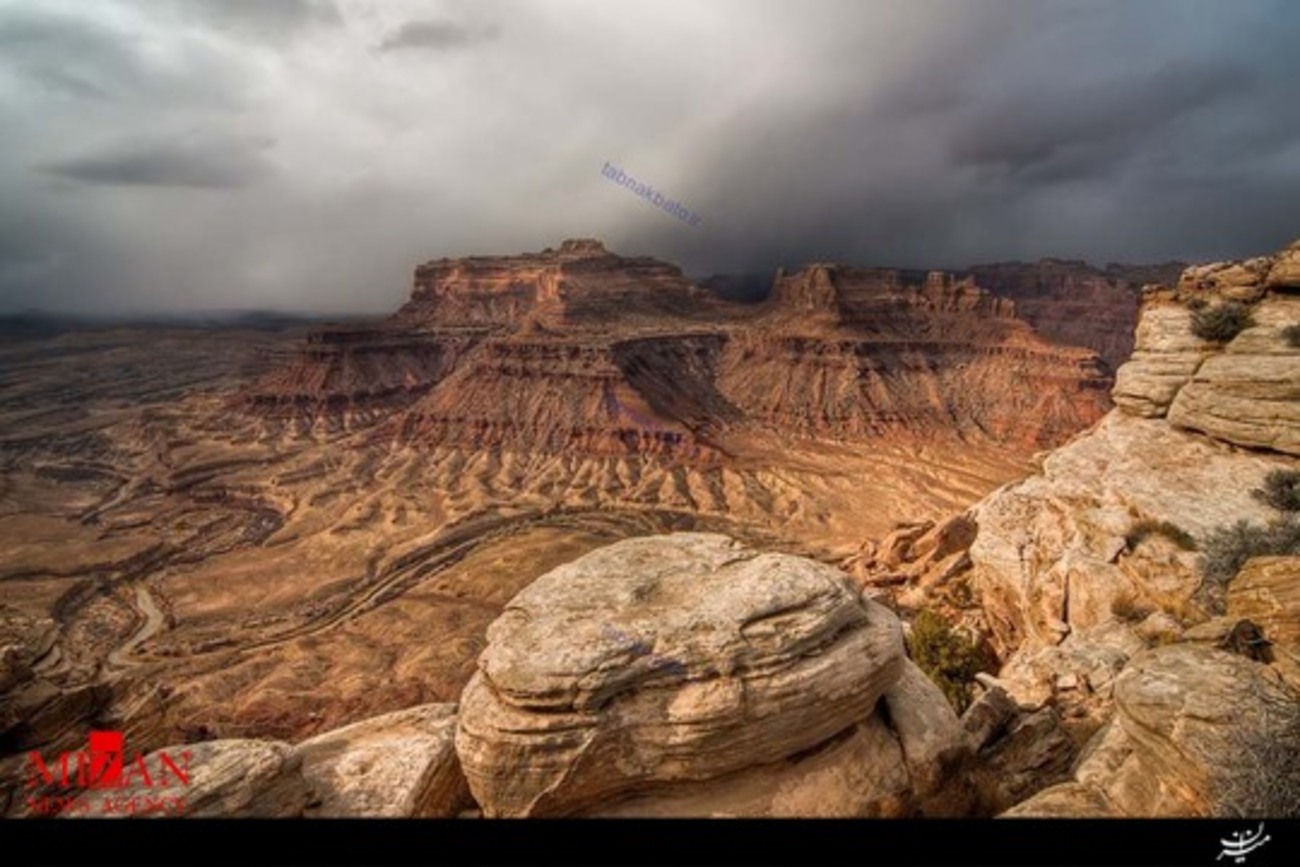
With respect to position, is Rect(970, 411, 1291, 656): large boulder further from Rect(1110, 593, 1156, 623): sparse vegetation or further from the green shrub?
the green shrub

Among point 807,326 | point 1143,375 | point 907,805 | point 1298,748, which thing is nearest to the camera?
point 1298,748

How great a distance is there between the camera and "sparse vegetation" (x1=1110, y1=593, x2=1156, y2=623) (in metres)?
25.2

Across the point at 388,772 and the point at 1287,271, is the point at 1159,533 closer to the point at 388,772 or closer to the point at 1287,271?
the point at 1287,271

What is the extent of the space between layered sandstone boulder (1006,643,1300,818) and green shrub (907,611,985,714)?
41.6ft

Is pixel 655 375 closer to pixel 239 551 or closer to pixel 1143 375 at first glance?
pixel 239 551

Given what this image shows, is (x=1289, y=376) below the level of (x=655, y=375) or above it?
above

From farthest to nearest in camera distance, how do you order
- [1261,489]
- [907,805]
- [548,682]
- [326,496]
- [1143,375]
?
1. [326,496]
2. [1143,375]
3. [1261,489]
4. [907,805]
5. [548,682]

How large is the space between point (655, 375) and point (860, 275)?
262 ft

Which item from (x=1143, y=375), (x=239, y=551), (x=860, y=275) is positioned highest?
(x=860, y=275)

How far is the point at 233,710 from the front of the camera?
51812 millimetres

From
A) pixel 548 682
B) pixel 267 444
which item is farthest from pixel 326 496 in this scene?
pixel 548 682

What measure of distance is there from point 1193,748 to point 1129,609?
16.6 m

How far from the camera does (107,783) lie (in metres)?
12.7

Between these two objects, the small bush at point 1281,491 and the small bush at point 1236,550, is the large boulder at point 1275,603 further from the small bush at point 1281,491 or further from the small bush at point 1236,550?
the small bush at point 1281,491
